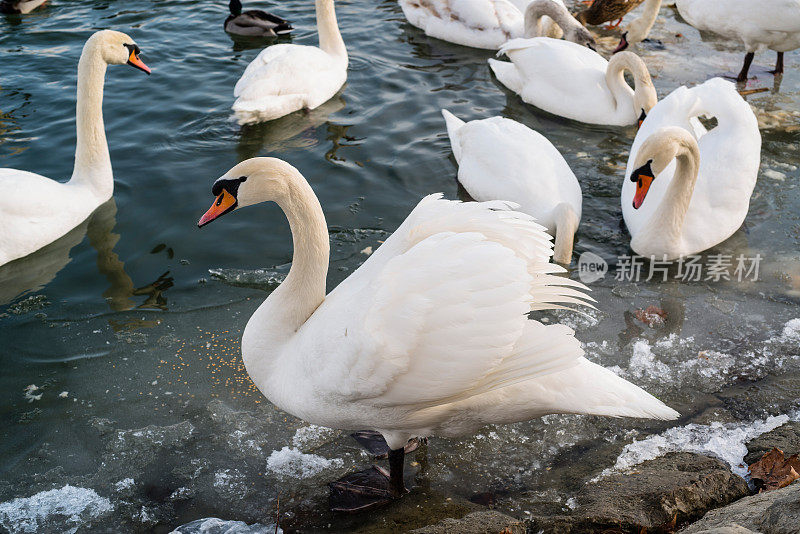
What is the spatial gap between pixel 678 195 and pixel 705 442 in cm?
231

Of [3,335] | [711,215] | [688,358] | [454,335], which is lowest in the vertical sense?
[3,335]

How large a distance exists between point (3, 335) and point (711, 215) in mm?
5537

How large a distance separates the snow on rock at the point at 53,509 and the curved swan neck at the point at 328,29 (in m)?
6.35

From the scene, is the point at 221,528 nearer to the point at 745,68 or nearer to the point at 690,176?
the point at 690,176

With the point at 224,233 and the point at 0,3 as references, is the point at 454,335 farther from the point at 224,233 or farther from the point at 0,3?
the point at 0,3

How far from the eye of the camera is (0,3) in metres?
10.5

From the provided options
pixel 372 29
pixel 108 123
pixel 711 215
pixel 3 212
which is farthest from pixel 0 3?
pixel 711 215

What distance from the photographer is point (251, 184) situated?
371cm

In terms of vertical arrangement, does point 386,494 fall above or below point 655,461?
below

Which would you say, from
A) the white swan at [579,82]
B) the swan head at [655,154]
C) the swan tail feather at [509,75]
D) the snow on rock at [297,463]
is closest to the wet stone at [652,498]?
the snow on rock at [297,463]

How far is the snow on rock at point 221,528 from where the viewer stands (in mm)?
3654

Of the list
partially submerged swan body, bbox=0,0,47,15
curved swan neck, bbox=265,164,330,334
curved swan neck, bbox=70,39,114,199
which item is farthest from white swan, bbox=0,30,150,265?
partially submerged swan body, bbox=0,0,47,15

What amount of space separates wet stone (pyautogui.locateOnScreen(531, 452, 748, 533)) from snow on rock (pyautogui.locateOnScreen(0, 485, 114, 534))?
2.27 meters

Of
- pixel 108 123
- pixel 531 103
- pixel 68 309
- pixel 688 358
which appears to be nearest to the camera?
pixel 688 358
